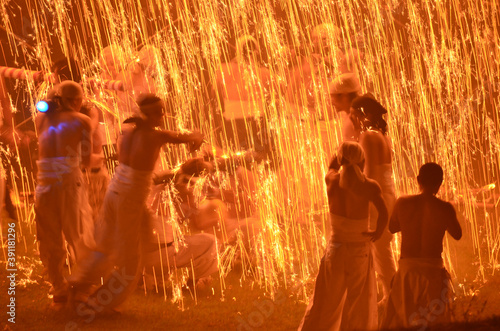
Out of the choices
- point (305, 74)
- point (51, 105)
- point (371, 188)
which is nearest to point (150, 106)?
point (51, 105)

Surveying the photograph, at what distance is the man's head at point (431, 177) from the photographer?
18.2 feet

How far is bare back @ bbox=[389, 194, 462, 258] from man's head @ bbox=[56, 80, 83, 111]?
3014mm

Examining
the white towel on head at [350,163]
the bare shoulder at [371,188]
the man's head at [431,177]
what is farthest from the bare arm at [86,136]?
the man's head at [431,177]

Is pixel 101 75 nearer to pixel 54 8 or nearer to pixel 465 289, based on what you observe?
pixel 54 8

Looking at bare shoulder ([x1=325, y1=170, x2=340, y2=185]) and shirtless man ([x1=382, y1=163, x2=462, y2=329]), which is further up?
bare shoulder ([x1=325, y1=170, x2=340, y2=185])

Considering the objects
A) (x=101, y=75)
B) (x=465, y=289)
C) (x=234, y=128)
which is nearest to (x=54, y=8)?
(x=101, y=75)

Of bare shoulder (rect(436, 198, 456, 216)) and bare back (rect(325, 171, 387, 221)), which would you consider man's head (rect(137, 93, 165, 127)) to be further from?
bare shoulder (rect(436, 198, 456, 216))

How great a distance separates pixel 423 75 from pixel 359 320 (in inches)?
371

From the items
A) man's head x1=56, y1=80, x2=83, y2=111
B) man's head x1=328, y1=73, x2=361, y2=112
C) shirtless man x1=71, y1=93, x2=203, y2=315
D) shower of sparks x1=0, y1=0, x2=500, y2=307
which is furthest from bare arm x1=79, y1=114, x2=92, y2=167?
man's head x1=328, y1=73, x2=361, y2=112

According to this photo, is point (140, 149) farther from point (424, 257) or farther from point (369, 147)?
point (424, 257)

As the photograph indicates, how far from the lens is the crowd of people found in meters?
5.52

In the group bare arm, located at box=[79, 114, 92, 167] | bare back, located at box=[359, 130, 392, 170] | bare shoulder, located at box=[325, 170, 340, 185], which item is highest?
bare arm, located at box=[79, 114, 92, 167]

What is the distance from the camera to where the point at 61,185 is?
22.0 feet

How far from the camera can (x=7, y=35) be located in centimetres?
1259
